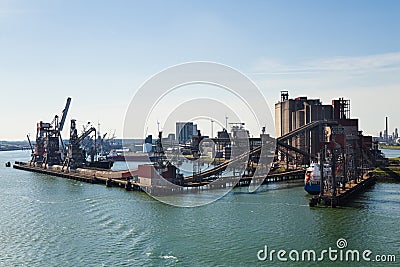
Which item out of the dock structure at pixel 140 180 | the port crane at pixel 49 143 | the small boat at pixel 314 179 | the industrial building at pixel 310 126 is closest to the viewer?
the small boat at pixel 314 179

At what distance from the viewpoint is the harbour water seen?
60.9 feet

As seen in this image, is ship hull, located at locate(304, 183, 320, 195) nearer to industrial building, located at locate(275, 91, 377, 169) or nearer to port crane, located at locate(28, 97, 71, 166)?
industrial building, located at locate(275, 91, 377, 169)

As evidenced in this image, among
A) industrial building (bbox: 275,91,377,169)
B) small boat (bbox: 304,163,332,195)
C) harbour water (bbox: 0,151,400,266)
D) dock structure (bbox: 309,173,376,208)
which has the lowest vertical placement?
harbour water (bbox: 0,151,400,266)

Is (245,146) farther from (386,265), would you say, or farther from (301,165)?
(386,265)

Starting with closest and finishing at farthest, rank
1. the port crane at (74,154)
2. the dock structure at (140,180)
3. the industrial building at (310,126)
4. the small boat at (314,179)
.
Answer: the small boat at (314,179)
the dock structure at (140,180)
the industrial building at (310,126)
the port crane at (74,154)

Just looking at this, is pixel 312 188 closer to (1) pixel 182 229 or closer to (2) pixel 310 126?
(1) pixel 182 229

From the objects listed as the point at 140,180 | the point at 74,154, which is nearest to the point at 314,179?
the point at 140,180

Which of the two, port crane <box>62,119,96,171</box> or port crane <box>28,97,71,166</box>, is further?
port crane <box>28,97,71,166</box>

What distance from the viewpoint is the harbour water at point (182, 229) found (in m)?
18.6

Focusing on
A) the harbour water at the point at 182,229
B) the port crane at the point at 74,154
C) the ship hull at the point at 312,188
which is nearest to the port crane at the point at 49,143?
the port crane at the point at 74,154

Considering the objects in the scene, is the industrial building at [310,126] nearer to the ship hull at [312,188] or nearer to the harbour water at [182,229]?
the ship hull at [312,188]

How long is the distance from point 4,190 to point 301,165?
111 feet

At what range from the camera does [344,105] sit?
144 feet

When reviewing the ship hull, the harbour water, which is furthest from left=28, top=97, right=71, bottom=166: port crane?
the ship hull
